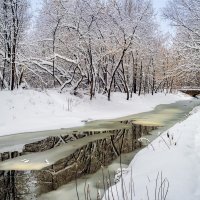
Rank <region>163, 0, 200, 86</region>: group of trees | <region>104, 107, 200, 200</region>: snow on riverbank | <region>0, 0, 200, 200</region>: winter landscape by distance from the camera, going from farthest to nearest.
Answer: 1. <region>163, 0, 200, 86</region>: group of trees
2. <region>0, 0, 200, 200</region>: winter landscape
3. <region>104, 107, 200, 200</region>: snow on riverbank

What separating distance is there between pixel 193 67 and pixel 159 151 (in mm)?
16166

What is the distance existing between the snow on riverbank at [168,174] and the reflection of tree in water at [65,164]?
1.61 m

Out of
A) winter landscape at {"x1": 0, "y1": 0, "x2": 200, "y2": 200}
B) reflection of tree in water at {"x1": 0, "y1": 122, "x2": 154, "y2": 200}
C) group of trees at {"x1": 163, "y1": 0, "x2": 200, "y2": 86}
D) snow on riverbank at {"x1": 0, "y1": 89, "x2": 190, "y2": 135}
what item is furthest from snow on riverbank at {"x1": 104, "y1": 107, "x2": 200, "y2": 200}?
group of trees at {"x1": 163, "y1": 0, "x2": 200, "y2": 86}

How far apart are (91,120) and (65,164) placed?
35.7ft

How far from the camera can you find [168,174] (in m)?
6.85

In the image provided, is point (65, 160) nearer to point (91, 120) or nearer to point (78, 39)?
point (91, 120)

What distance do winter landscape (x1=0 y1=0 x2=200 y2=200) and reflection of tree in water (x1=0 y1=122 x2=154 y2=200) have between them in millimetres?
30

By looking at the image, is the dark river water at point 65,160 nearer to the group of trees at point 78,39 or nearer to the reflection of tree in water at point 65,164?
the reflection of tree in water at point 65,164

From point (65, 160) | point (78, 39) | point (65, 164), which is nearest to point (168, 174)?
point (65, 164)

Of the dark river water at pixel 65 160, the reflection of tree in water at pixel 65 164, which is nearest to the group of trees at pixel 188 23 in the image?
the dark river water at pixel 65 160

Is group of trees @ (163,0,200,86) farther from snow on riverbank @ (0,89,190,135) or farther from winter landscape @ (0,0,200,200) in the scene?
snow on riverbank @ (0,89,190,135)

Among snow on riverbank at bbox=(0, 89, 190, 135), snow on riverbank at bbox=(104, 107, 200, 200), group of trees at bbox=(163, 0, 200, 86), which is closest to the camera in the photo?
snow on riverbank at bbox=(104, 107, 200, 200)

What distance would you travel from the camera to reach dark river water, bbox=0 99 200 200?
7594mm

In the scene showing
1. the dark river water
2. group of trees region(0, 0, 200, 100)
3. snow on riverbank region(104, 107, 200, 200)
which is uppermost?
group of trees region(0, 0, 200, 100)
